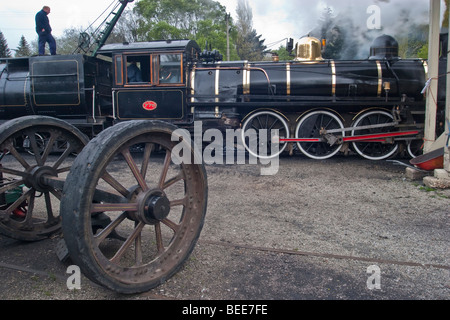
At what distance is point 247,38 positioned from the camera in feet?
148

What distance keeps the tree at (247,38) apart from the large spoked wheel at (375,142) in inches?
1334

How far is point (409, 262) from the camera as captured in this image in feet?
10.1

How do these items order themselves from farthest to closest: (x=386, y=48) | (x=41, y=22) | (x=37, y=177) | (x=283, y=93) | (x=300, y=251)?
(x=41, y=22) → (x=386, y=48) → (x=283, y=93) → (x=300, y=251) → (x=37, y=177)

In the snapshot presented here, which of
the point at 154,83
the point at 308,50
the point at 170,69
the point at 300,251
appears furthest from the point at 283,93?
the point at 300,251

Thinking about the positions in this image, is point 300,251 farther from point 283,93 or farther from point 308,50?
point 308,50

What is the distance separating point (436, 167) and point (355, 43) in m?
13.9

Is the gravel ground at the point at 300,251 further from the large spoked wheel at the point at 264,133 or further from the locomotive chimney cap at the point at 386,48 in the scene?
the locomotive chimney cap at the point at 386,48

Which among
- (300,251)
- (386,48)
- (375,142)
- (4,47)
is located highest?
(4,47)

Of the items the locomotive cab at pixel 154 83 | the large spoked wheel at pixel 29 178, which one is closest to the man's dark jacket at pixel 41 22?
the locomotive cab at pixel 154 83

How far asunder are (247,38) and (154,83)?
39.0 metres

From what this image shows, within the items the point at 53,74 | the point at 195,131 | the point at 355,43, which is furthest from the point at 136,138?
the point at 355,43

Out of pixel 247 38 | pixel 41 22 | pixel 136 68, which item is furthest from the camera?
pixel 247 38

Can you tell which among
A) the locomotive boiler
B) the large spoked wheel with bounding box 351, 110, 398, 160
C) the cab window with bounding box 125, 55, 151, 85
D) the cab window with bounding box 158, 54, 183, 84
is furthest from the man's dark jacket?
the large spoked wheel with bounding box 351, 110, 398, 160

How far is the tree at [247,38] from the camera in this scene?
4178cm
